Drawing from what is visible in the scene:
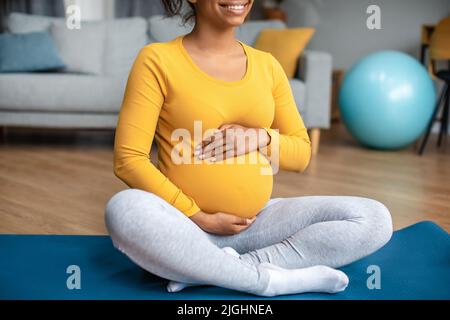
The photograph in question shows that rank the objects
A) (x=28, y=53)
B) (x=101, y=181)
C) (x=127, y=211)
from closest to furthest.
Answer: (x=127, y=211) < (x=101, y=181) < (x=28, y=53)

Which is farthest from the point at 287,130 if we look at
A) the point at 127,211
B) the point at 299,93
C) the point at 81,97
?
the point at 81,97

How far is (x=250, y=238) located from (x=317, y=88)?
231 cm

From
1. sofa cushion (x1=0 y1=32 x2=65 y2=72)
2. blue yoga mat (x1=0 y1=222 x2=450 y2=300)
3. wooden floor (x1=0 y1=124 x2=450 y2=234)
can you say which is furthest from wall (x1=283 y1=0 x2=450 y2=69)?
blue yoga mat (x1=0 y1=222 x2=450 y2=300)

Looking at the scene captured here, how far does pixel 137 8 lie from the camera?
5.50 m

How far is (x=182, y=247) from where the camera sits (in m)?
1.28

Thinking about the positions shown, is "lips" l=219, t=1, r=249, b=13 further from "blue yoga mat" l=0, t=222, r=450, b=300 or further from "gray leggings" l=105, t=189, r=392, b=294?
"blue yoga mat" l=0, t=222, r=450, b=300

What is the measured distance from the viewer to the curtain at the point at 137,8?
5496mm

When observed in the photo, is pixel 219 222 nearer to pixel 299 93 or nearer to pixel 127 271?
pixel 127 271

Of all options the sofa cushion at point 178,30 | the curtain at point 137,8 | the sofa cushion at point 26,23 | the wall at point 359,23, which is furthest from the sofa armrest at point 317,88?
the curtain at point 137,8

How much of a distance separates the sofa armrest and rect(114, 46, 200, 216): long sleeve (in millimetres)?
2405

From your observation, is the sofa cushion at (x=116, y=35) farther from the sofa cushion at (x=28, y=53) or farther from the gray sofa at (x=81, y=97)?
the gray sofa at (x=81, y=97)

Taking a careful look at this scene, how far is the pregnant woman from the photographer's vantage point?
4.26ft
